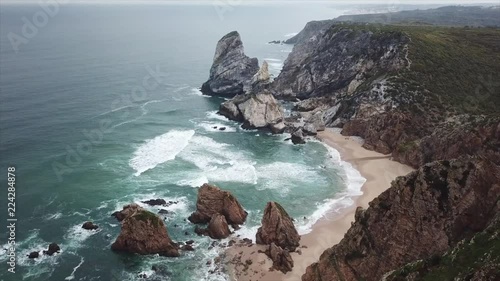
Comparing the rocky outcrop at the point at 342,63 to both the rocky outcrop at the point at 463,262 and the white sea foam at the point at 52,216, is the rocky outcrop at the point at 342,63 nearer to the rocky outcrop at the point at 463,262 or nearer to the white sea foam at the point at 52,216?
the white sea foam at the point at 52,216

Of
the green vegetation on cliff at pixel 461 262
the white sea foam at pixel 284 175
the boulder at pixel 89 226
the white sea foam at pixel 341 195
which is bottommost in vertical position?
the white sea foam at pixel 341 195

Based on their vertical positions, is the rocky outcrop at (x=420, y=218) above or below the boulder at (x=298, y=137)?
above

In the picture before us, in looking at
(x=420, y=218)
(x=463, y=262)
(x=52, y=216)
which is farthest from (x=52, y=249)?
(x=463, y=262)

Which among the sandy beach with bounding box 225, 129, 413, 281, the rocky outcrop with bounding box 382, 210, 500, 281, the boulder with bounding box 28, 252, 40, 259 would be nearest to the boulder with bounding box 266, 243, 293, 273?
the sandy beach with bounding box 225, 129, 413, 281

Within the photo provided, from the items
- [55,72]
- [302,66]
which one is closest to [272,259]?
[302,66]

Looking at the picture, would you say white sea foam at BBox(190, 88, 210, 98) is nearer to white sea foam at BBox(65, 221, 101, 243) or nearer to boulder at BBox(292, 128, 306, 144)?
boulder at BBox(292, 128, 306, 144)

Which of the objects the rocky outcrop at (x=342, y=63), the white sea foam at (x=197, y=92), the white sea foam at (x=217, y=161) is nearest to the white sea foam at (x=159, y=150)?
the white sea foam at (x=217, y=161)

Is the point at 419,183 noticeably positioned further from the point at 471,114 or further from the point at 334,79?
the point at 334,79
